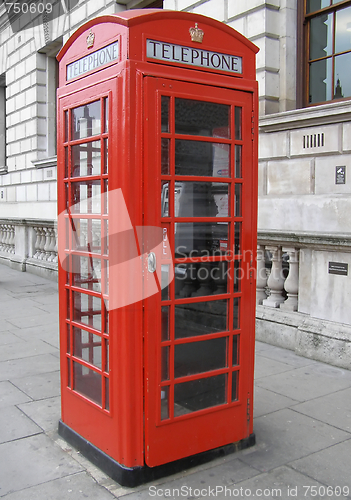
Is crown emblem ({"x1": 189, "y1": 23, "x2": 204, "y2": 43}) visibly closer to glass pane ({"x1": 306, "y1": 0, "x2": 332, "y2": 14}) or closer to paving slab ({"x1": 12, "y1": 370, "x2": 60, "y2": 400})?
paving slab ({"x1": 12, "y1": 370, "x2": 60, "y2": 400})

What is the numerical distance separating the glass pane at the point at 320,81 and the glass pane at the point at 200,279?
399 cm

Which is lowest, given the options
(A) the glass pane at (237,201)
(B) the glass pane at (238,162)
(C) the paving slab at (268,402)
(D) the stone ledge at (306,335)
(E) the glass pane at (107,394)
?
(C) the paving slab at (268,402)

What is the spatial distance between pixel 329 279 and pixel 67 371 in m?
3.06

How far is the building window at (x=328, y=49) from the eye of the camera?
601cm

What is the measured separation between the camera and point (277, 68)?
21.7ft

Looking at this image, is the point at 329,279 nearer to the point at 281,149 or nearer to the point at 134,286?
the point at 281,149

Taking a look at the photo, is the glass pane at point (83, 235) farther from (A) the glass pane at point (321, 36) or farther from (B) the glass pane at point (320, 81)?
(A) the glass pane at point (321, 36)

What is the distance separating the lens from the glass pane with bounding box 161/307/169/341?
2.96 metres

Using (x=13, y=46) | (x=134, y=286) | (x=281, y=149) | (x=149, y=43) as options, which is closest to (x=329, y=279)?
(x=281, y=149)

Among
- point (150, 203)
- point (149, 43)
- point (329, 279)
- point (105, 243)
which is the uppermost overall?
point (149, 43)

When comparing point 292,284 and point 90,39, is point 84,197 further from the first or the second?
point 292,284

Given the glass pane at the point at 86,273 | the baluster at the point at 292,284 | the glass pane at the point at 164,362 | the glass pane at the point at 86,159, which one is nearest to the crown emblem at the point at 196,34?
the glass pane at the point at 86,159

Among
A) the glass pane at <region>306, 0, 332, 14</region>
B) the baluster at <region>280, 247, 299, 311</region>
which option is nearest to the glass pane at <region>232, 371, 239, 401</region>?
the baluster at <region>280, 247, 299, 311</region>

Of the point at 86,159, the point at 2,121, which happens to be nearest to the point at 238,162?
the point at 86,159
